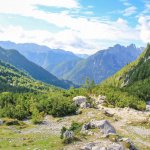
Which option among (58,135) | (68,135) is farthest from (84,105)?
(68,135)

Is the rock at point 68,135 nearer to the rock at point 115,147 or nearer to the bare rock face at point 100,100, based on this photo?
the rock at point 115,147

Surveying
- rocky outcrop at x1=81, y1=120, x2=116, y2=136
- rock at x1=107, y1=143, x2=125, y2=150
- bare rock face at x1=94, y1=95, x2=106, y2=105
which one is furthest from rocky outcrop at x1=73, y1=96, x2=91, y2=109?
rock at x1=107, y1=143, x2=125, y2=150

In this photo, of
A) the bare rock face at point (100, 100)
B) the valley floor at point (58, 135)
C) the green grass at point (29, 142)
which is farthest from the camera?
the bare rock face at point (100, 100)

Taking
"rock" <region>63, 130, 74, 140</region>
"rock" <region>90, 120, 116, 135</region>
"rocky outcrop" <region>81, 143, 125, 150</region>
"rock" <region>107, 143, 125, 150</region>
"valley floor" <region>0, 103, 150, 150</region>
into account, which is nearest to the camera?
"rocky outcrop" <region>81, 143, 125, 150</region>

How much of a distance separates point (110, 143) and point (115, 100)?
3546 inches

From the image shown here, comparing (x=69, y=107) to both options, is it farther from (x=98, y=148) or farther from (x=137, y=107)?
(x=98, y=148)

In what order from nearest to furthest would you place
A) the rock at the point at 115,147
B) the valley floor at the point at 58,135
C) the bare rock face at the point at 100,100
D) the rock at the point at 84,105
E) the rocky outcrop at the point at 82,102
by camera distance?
the rock at the point at 115,147
the valley floor at the point at 58,135
the rock at the point at 84,105
the rocky outcrop at the point at 82,102
the bare rock face at the point at 100,100

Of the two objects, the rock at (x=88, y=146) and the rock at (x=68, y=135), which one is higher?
the rock at (x=68, y=135)

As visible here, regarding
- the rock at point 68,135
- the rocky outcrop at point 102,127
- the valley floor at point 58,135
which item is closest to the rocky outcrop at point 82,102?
the valley floor at point 58,135

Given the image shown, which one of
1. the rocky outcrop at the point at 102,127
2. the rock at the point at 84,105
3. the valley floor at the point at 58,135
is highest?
the rocky outcrop at the point at 102,127

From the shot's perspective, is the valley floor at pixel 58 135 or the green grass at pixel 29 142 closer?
the green grass at pixel 29 142

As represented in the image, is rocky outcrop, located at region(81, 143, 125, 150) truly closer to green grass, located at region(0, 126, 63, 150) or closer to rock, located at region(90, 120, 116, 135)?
green grass, located at region(0, 126, 63, 150)

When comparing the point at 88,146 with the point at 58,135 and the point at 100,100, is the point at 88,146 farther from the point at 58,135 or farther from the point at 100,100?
the point at 100,100

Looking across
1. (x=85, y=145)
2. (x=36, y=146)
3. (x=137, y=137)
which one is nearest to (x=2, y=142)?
(x=36, y=146)
